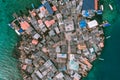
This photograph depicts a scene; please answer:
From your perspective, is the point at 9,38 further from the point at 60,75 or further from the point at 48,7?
the point at 60,75

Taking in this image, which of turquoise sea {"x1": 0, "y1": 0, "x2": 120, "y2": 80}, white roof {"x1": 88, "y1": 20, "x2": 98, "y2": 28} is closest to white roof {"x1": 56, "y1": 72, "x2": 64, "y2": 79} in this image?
turquoise sea {"x1": 0, "y1": 0, "x2": 120, "y2": 80}

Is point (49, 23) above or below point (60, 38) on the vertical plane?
above

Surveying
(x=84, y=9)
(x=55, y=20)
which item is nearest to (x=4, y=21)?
(x=55, y=20)

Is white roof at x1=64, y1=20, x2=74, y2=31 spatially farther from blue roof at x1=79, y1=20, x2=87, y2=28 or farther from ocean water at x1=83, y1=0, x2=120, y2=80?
ocean water at x1=83, y1=0, x2=120, y2=80

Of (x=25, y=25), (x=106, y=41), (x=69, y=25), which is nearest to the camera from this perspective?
(x=69, y=25)

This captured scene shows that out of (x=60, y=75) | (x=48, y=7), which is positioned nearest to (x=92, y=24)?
(x=48, y=7)

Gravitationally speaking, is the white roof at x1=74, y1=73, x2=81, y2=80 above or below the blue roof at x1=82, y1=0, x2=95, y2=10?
below
